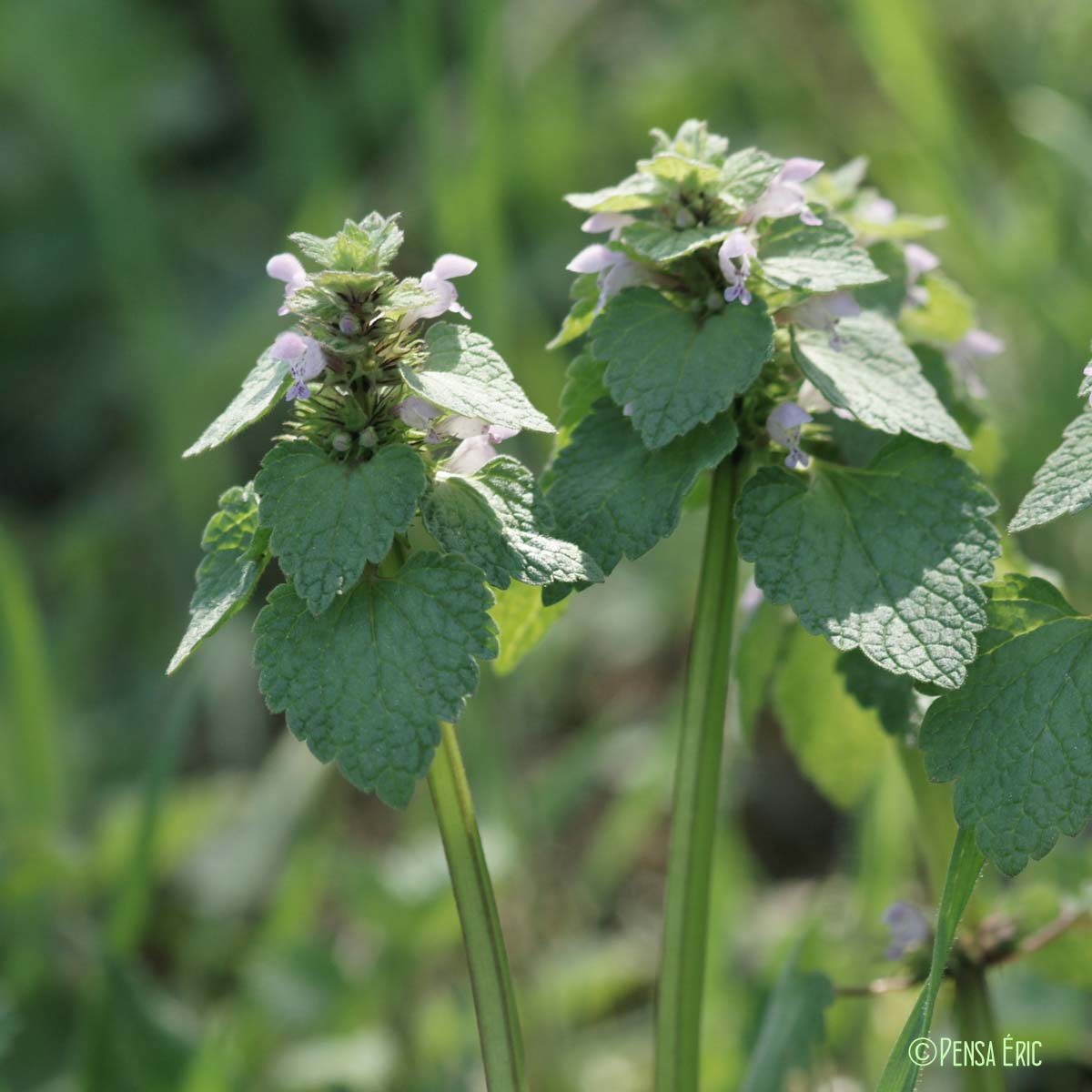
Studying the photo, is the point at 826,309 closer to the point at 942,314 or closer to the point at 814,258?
the point at 814,258

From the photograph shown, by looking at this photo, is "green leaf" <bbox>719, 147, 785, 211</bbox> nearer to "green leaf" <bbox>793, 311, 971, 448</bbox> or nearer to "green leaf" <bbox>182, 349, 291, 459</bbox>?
"green leaf" <bbox>793, 311, 971, 448</bbox>

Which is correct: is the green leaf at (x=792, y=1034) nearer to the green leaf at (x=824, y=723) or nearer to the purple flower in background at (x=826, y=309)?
the green leaf at (x=824, y=723)

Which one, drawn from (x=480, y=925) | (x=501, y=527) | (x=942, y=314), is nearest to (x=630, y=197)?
(x=501, y=527)

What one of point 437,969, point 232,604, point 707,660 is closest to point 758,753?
point 437,969

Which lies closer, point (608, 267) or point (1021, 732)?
point (1021, 732)

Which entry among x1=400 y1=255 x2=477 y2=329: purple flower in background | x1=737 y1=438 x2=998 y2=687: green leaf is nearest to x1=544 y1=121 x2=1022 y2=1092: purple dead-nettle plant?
x1=737 y1=438 x2=998 y2=687: green leaf

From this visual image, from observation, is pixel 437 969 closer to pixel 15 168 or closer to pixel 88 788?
pixel 88 788
